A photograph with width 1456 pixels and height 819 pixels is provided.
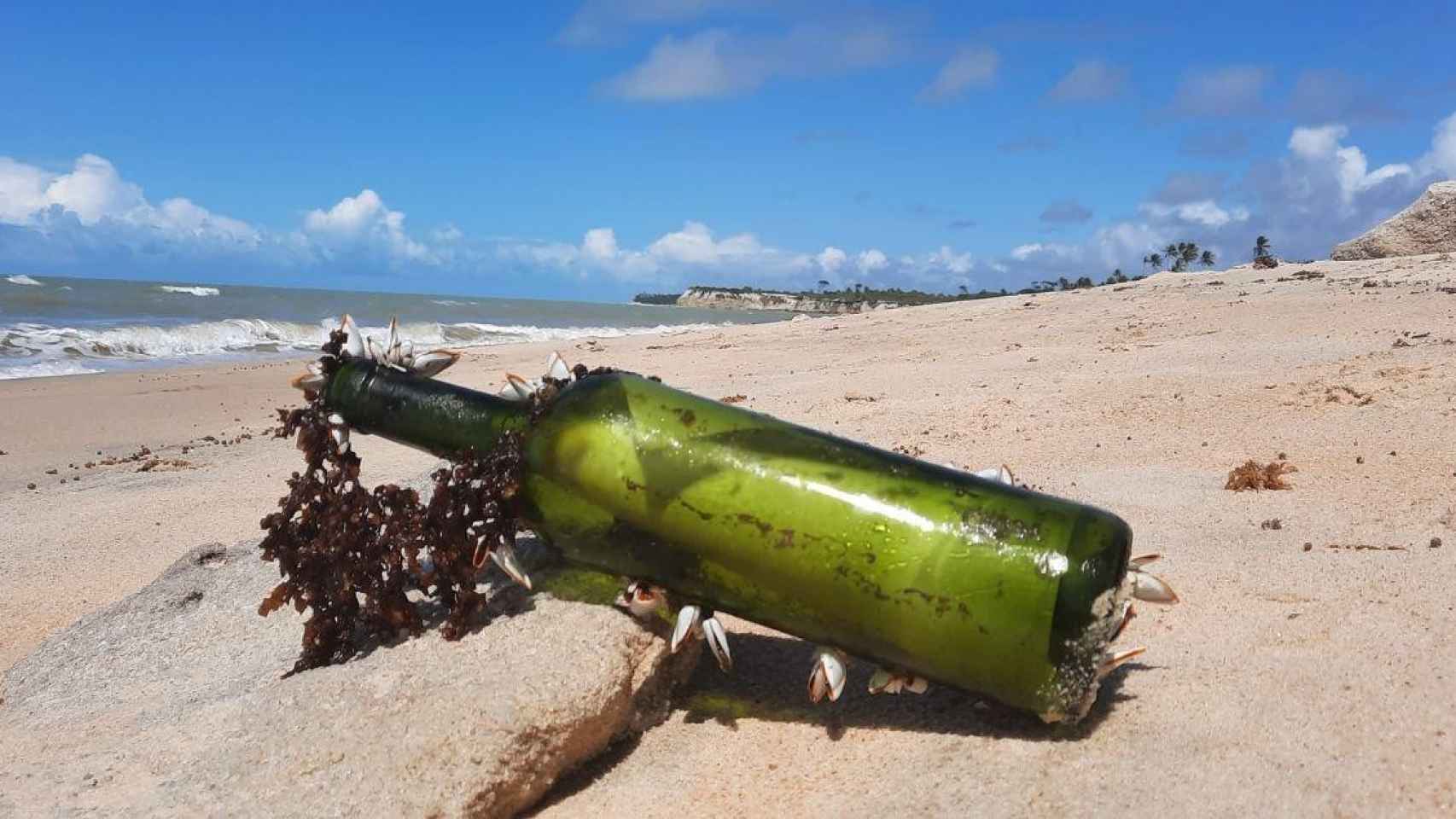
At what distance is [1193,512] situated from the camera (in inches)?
173

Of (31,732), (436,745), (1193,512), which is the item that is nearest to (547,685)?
(436,745)

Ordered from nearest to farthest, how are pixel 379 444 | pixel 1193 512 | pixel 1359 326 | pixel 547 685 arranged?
pixel 547 685
pixel 1193 512
pixel 379 444
pixel 1359 326

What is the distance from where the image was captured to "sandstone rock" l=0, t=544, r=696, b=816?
225 cm

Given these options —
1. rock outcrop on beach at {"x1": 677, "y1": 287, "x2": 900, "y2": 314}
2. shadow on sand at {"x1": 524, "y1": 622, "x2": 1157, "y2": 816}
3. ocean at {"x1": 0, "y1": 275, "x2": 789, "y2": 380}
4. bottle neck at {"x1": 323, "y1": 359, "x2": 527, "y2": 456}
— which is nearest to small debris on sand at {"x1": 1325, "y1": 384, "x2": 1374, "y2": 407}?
shadow on sand at {"x1": 524, "y1": 622, "x2": 1157, "y2": 816}

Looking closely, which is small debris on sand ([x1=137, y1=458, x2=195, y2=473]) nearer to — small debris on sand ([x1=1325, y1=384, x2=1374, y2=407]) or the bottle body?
the bottle body

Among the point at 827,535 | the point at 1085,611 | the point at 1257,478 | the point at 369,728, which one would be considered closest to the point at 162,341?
the point at 1257,478

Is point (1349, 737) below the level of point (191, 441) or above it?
above

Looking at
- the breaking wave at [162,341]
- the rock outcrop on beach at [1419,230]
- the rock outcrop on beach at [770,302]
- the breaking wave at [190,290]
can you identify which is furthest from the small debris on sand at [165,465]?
the rock outcrop on beach at [770,302]

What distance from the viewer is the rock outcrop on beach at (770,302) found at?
82350 mm

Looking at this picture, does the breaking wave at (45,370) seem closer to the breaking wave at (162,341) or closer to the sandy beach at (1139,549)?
the breaking wave at (162,341)

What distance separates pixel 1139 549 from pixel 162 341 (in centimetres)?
2473

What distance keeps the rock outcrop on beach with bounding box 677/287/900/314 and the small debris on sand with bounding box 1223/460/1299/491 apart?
230ft

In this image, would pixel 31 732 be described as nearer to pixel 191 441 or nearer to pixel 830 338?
pixel 191 441

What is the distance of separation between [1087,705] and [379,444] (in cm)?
614
